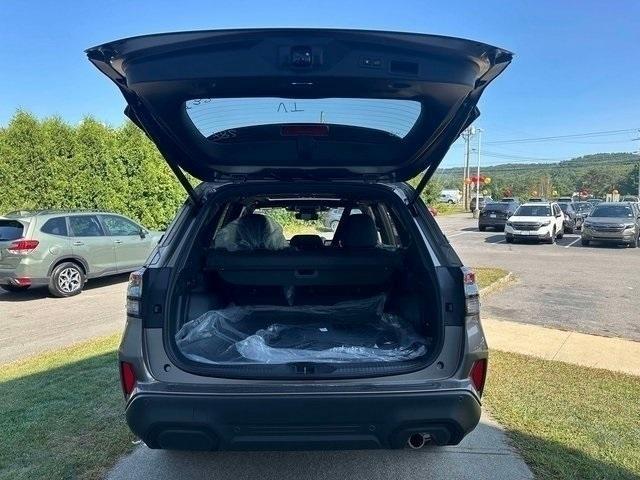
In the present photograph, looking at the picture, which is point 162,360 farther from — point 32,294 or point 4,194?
point 4,194

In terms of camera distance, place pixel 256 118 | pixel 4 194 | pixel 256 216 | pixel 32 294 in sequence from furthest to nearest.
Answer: pixel 4 194, pixel 32 294, pixel 256 216, pixel 256 118

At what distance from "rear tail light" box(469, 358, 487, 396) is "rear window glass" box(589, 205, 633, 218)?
61.9 feet

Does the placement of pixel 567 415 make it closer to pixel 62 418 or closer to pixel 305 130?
pixel 305 130

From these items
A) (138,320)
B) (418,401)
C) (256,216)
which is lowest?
(418,401)

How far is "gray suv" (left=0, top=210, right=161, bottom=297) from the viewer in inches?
340

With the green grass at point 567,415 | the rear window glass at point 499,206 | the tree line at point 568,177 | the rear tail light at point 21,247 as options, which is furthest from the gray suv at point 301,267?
the tree line at point 568,177

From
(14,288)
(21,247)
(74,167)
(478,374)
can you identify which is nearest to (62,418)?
(478,374)

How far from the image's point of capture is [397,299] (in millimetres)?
3471

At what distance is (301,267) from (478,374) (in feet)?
4.23

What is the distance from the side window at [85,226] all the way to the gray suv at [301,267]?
22.9ft

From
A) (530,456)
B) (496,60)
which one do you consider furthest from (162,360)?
(530,456)

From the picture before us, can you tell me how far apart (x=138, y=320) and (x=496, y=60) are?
2.06 m

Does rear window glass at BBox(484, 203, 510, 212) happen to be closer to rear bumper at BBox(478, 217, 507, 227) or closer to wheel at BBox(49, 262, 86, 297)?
rear bumper at BBox(478, 217, 507, 227)

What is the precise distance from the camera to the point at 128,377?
95.3 inches
